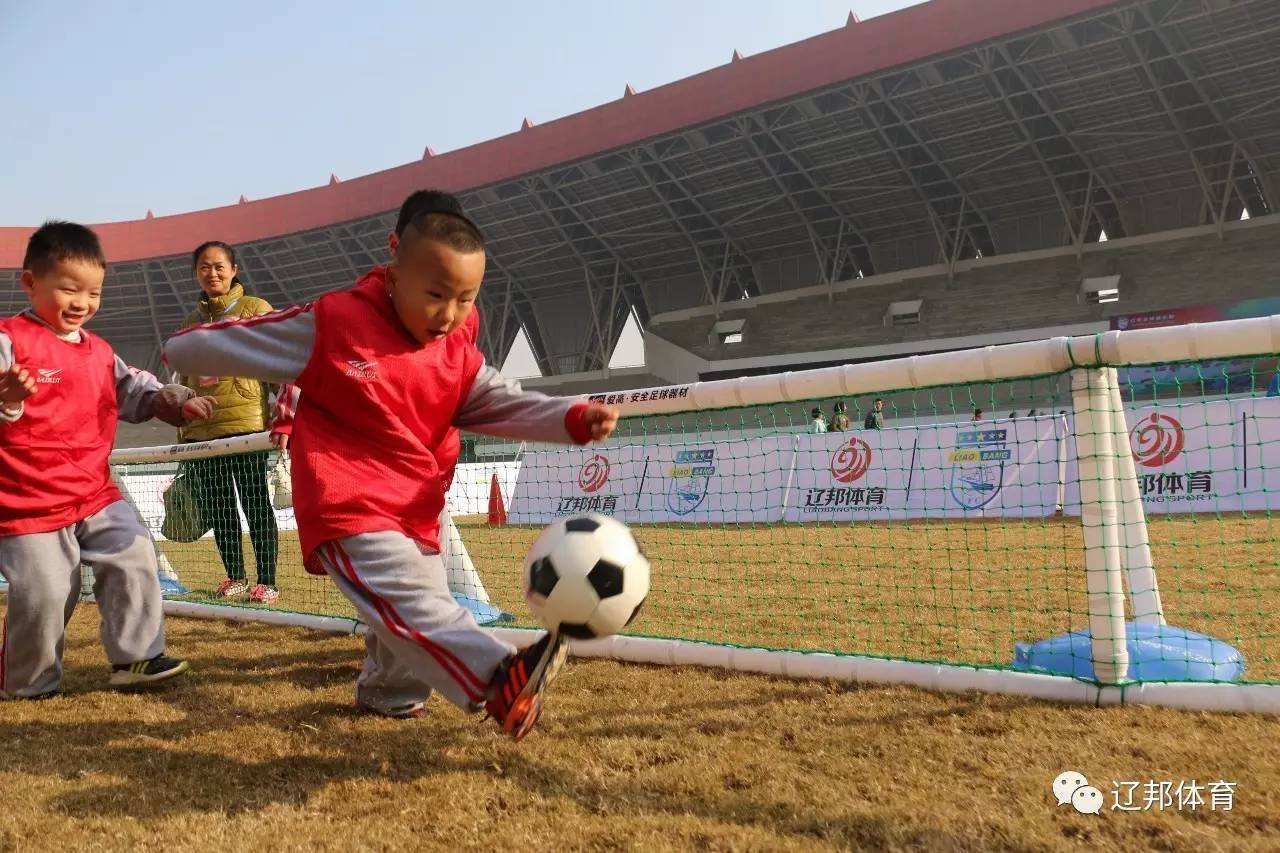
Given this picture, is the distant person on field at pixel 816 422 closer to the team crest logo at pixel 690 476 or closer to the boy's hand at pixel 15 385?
the team crest logo at pixel 690 476

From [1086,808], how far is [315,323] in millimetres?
2327

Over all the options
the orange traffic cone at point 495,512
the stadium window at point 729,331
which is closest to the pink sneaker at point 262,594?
the orange traffic cone at point 495,512

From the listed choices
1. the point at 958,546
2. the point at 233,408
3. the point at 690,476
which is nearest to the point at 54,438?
the point at 233,408

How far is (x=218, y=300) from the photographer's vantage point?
523cm

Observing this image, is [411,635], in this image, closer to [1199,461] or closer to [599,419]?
[599,419]

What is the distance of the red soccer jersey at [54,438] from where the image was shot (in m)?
3.32

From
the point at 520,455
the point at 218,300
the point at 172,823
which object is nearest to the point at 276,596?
the point at 218,300

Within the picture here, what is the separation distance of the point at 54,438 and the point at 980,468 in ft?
31.8

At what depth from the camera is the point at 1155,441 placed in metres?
10.5

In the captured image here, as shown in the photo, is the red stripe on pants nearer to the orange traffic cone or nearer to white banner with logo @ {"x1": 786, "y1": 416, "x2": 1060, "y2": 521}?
white banner with logo @ {"x1": 786, "y1": 416, "x2": 1060, "y2": 521}

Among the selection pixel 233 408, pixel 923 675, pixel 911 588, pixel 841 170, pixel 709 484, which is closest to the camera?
pixel 923 675

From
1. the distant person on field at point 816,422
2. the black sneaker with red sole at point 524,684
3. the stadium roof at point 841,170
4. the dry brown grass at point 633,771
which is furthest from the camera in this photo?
the stadium roof at point 841,170

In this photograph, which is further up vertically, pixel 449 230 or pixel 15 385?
pixel 449 230

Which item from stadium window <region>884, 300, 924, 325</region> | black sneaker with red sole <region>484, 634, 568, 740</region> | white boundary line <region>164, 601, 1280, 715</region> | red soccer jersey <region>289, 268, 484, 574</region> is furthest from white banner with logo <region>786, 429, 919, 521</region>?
stadium window <region>884, 300, 924, 325</region>
